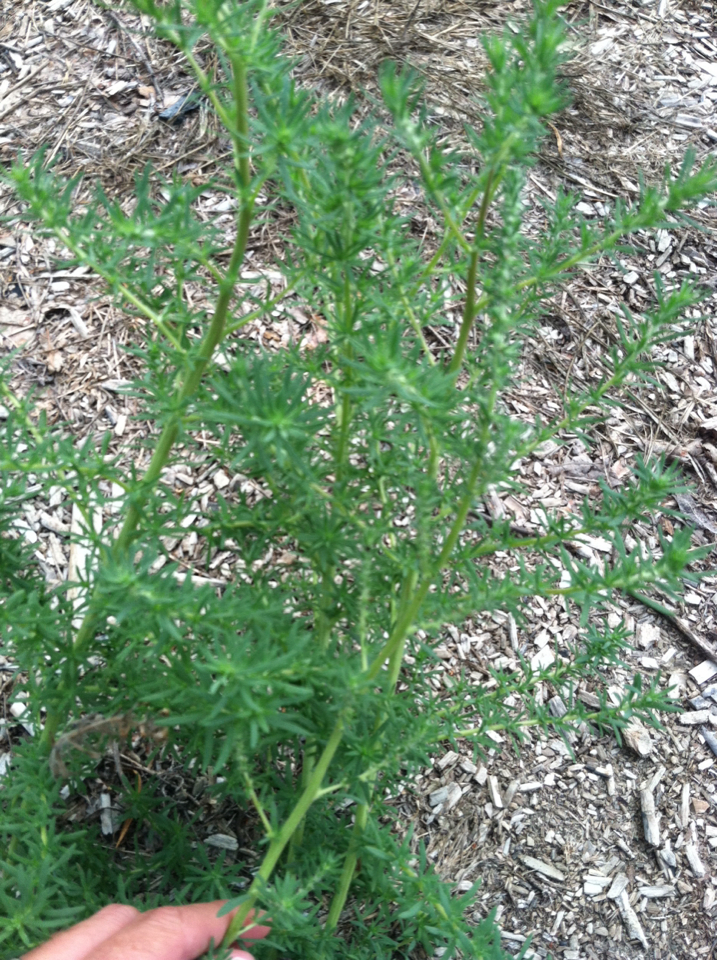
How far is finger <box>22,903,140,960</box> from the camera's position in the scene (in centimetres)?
158

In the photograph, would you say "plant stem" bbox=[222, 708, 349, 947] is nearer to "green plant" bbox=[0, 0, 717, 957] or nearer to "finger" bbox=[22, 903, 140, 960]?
"green plant" bbox=[0, 0, 717, 957]

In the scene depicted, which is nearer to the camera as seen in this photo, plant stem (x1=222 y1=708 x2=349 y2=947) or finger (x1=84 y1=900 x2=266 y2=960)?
plant stem (x1=222 y1=708 x2=349 y2=947)

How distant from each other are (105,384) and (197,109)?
1.27 m

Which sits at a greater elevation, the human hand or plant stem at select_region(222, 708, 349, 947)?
plant stem at select_region(222, 708, 349, 947)

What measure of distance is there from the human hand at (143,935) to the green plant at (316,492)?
52 millimetres

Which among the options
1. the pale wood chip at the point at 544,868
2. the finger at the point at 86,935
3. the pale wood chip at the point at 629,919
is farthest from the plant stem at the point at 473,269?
the pale wood chip at the point at 629,919

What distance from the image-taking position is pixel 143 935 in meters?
1.61

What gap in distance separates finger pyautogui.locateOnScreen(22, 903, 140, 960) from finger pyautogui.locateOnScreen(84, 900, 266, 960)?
0.02m

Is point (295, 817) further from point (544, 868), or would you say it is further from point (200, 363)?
point (544, 868)

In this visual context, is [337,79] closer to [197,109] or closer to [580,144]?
[197,109]

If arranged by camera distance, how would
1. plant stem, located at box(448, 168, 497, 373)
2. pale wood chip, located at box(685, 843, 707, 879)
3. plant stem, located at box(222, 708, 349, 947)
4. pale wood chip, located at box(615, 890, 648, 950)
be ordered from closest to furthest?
plant stem, located at box(448, 168, 497, 373) < plant stem, located at box(222, 708, 349, 947) < pale wood chip, located at box(615, 890, 648, 950) < pale wood chip, located at box(685, 843, 707, 879)

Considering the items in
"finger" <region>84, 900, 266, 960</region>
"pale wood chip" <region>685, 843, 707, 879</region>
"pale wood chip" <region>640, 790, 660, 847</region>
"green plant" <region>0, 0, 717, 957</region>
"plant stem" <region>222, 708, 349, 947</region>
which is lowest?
"pale wood chip" <region>685, 843, 707, 879</region>

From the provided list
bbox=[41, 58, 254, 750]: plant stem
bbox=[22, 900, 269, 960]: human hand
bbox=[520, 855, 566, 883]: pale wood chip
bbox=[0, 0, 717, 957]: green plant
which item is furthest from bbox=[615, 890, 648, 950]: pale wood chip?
bbox=[41, 58, 254, 750]: plant stem

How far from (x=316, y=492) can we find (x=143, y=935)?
34.8 inches
